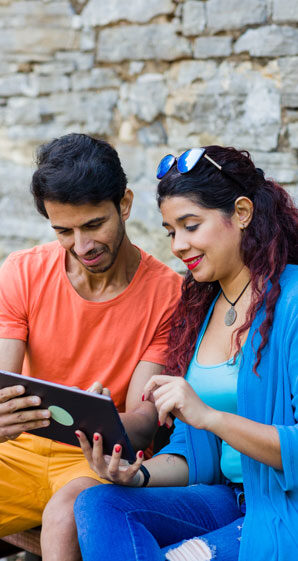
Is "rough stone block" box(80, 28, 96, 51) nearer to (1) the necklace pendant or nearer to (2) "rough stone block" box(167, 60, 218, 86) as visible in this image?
(2) "rough stone block" box(167, 60, 218, 86)

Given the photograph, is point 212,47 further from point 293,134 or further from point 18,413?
point 18,413

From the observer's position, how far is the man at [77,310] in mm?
2314

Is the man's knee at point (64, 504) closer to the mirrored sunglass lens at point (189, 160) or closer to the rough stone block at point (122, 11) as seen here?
the mirrored sunglass lens at point (189, 160)

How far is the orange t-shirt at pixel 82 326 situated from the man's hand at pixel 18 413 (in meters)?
0.40

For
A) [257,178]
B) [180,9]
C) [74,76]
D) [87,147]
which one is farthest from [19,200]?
[257,178]

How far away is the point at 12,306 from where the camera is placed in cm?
247

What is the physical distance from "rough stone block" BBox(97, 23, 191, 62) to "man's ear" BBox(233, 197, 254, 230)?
2.07 meters

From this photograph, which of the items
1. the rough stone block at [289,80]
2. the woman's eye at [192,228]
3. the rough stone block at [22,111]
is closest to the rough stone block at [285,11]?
the rough stone block at [289,80]

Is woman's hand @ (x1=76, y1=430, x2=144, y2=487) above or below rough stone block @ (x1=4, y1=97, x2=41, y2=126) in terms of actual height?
below

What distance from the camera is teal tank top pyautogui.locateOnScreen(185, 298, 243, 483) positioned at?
2041 mm

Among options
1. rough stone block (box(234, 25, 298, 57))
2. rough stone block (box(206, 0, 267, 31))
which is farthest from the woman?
rough stone block (box(206, 0, 267, 31))

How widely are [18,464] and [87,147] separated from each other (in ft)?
3.50

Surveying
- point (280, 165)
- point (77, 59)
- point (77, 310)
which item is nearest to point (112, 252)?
point (77, 310)

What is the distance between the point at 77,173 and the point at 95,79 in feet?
6.90
